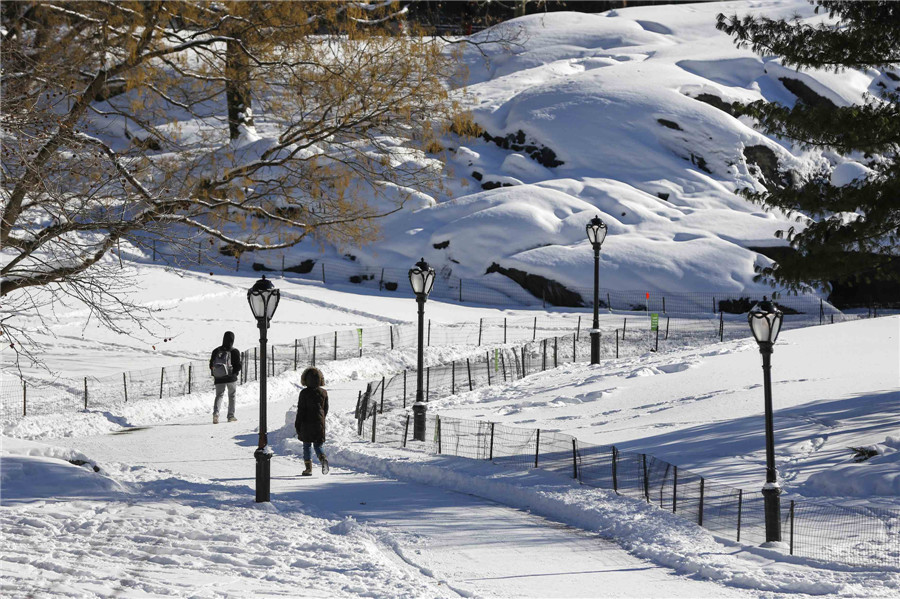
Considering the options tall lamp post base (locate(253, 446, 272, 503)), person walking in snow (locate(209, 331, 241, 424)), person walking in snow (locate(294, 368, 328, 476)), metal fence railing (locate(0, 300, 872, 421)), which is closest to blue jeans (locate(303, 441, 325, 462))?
person walking in snow (locate(294, 368, 328, 476))

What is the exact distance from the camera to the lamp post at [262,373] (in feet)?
43.3

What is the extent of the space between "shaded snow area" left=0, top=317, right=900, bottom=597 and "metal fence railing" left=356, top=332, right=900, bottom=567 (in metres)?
0.39

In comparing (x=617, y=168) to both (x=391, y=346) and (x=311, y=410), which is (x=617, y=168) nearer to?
(x=391, y=346)

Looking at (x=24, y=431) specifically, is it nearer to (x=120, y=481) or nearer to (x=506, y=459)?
(x=120, y=481)

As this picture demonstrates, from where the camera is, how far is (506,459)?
16.0m

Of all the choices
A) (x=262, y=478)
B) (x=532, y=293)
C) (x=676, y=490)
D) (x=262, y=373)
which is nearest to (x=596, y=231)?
(x=676, y=490)

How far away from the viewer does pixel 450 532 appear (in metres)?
12.1

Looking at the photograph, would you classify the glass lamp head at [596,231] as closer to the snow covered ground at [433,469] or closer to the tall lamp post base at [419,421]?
the snow covered ground at [433,469]

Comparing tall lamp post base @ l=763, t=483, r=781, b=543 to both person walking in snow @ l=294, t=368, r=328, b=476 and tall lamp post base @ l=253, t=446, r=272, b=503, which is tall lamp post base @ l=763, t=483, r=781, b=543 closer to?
tall lamp post base @ l=253, t=446, r=272, b=503

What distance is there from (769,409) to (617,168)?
1754 inches

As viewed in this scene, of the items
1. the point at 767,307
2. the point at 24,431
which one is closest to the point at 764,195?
the point at 767,307

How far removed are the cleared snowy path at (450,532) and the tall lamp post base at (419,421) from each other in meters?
2.03

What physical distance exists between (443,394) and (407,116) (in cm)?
1102

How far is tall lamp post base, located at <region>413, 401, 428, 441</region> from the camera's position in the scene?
1797 centimetres
